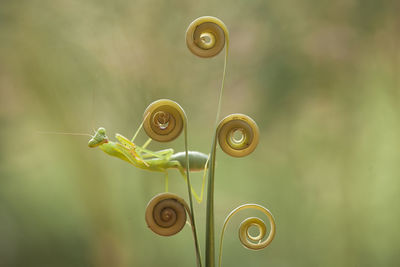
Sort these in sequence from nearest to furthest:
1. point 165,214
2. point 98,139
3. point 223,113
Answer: point 165,214
point 98,139
point 223,113

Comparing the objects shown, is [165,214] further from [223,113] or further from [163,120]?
[223,113]

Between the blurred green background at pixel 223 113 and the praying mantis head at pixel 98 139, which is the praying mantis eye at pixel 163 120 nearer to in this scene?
the praying mantis head at pixel 98 139

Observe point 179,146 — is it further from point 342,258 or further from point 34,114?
point 342,258

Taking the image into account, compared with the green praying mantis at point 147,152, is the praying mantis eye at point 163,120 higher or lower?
higher

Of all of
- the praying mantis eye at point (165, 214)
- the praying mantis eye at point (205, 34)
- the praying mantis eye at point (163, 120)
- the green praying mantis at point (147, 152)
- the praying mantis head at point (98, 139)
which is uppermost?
the praying mantis eye at point (205, 34)

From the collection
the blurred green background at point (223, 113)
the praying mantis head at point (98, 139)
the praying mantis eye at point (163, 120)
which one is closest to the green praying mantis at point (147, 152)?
the praying mantis head at point (98, 139)

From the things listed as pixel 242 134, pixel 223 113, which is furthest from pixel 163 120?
pixel 223 113
